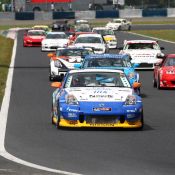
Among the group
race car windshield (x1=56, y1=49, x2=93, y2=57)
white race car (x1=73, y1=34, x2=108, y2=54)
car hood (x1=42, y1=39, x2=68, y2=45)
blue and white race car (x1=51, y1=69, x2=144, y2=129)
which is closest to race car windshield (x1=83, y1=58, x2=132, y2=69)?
race car windshield (x1=56, y1=49, x2=93, y2=57)

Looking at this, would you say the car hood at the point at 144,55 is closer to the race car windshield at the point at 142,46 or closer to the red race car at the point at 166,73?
the race car windshield at the point at 142,46

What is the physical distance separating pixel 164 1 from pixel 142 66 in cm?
14866

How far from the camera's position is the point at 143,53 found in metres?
37.2

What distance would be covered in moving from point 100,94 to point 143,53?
811 inches

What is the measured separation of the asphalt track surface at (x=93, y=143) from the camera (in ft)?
40.1

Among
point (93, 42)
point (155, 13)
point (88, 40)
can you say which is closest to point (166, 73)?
point (93, 42)

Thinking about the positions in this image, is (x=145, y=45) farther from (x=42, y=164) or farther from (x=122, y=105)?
(x=42, y=164)

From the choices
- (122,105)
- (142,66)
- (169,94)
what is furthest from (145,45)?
(122,105)

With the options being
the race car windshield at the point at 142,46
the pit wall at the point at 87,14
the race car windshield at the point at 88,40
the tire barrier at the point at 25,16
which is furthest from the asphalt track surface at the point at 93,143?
the pit wall at the point at 87,14

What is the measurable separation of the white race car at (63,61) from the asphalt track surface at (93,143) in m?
7.34

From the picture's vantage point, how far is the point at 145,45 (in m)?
38.9

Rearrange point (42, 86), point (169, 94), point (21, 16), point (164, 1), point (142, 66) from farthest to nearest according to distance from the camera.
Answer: point (164, 1), point (21, 16), point (142, 66), point (42, 86), point (169, 94)

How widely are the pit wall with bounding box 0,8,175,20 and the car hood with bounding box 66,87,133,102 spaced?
10908 centimetres

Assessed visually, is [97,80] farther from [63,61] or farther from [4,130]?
[63,61]
